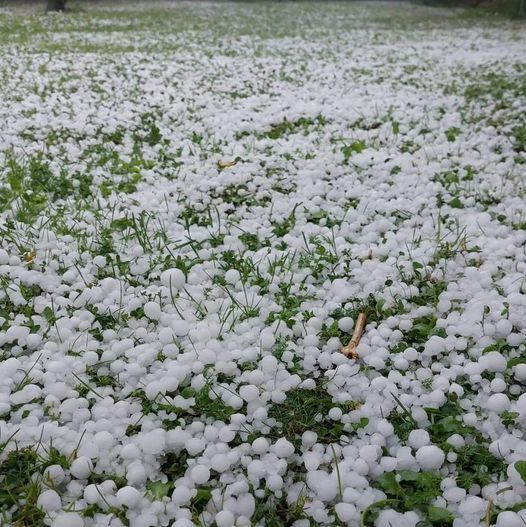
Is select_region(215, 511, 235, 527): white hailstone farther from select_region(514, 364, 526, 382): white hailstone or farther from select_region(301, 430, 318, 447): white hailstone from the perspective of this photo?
select_region(514, 364, 526, 382): white hailstone

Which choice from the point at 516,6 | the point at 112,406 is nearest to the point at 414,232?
the point at 112,406

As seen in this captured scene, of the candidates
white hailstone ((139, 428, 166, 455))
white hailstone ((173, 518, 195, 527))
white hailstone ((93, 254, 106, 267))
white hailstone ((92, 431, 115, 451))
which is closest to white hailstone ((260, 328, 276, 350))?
Result: white hailstone ((139, 428, 166, 455))

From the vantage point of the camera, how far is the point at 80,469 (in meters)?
1.74

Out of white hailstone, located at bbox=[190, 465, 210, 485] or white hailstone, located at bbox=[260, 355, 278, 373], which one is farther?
white hailstone, located at bbox=[260, 355, 278, 373]

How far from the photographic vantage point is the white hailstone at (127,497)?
1646mm

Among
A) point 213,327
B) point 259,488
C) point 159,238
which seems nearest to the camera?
point 259,488

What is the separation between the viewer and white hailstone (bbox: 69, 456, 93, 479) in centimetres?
174

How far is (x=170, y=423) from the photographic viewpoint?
6.56 feet

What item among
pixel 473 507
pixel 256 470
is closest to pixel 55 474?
pixel 256 470

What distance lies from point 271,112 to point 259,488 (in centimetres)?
508

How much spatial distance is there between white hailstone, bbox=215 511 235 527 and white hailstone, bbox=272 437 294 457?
1.04 feet

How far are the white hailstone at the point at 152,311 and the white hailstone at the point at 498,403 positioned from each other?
63.5 inches

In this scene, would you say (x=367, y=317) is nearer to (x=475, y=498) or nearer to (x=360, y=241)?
(x=360, y=241)

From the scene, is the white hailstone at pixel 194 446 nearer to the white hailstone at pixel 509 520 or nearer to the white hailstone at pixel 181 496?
the white hailstone at pixel 181 496
